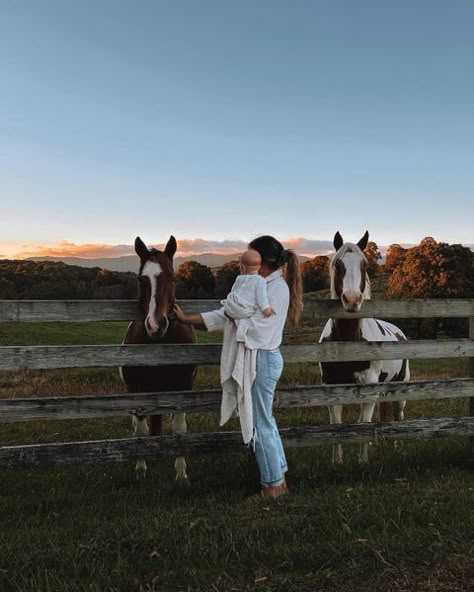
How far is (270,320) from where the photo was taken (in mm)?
4742

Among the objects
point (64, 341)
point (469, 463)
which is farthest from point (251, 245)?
point (64, 341)

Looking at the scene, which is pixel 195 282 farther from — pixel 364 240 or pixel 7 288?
pixel 7 288

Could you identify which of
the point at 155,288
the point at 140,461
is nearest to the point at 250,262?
the point at 155,288

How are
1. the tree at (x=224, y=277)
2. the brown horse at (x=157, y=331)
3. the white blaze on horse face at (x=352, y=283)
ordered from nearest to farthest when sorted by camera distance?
the brown horse at (x=157, y=331)
the white blaze on horse face at (x=352, y=283)
the tree at (x=224, y=277)

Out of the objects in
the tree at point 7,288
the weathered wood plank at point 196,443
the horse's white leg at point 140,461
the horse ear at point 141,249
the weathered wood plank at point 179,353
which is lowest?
the horse's white leg at point 140,461

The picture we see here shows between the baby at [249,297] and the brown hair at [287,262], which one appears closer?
the baby at [249,297]

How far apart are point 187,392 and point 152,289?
113 cm

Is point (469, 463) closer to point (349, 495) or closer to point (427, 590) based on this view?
point (349, 495)

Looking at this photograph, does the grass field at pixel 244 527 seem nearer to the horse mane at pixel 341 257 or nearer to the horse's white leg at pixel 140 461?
the horse's white leg at pixel 140 461

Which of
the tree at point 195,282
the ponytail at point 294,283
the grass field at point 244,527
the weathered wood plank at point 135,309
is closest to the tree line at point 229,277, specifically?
the tree at point 195,282

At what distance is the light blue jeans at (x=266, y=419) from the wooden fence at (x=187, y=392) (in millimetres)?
783

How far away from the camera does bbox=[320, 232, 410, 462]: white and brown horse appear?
6000mm

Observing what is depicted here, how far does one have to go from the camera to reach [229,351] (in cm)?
480

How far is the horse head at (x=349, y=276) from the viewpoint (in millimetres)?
5875
